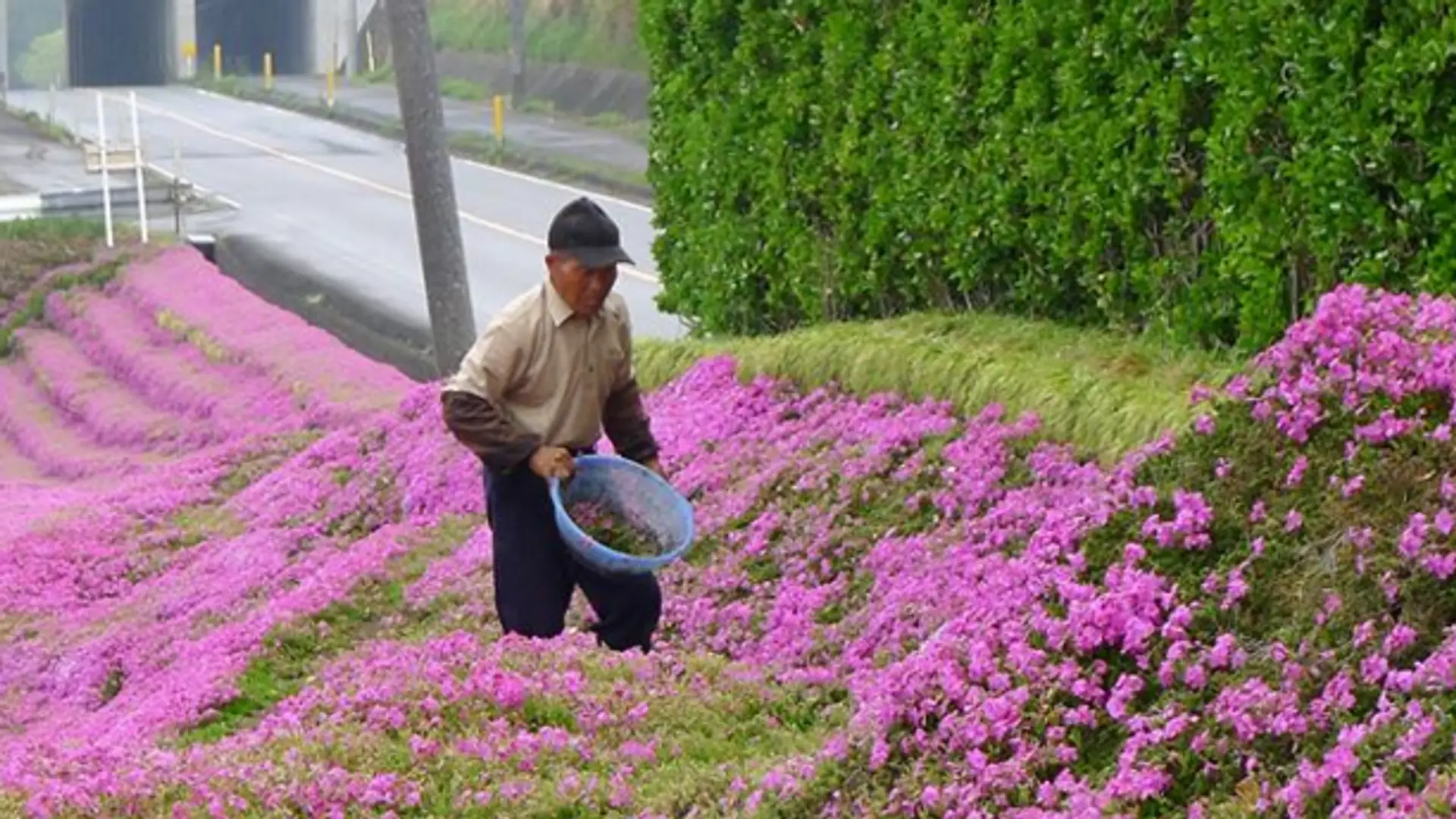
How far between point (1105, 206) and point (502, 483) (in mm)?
3232

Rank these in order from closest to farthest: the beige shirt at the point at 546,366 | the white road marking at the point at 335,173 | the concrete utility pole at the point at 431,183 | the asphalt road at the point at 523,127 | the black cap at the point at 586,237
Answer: the black cap at the point at 586,237 → the beige shirt at the point at 546,366 → the concrete utility pole at the point at 431,183 → the white road marking at the point at 335,173 → the asphalt road at the point at 523,127

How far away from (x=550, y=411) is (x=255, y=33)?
231 feet

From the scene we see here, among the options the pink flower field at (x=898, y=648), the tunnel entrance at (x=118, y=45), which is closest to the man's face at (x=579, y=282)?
the pink flower field at (x=898, y=648)

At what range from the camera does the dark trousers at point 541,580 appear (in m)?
8.57

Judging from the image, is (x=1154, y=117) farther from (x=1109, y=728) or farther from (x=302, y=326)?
(x=302, y=326)

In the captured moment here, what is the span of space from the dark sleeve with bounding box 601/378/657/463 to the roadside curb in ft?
80.8

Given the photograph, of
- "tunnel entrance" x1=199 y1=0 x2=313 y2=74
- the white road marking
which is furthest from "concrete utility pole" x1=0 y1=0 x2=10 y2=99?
the white road marking

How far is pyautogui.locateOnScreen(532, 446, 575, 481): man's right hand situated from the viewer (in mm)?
8352

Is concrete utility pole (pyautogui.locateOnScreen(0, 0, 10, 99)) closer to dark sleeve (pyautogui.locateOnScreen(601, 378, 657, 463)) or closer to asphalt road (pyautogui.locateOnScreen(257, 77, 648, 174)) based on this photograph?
asphalt road (pyautogui.locateOnScreen(257, 77, 648, 174))

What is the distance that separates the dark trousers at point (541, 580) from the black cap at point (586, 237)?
71cm

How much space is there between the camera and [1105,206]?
10.8 meters

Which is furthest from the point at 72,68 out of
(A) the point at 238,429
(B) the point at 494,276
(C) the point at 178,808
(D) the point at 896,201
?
(C) the point at 178,808

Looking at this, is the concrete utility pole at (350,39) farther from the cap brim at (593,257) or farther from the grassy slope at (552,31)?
the cap brim at (593,257)

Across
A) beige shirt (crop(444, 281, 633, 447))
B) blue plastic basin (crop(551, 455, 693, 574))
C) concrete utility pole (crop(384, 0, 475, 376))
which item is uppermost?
beige shirt (crop(444, 281, 633, 447))
